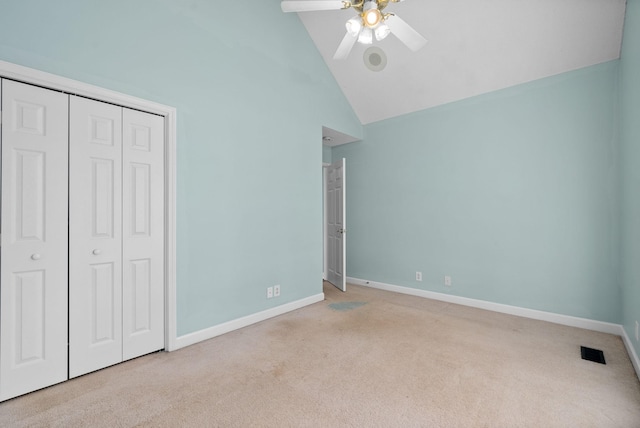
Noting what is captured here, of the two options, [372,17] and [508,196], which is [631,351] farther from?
[372,17]

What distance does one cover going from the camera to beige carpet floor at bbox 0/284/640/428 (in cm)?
176

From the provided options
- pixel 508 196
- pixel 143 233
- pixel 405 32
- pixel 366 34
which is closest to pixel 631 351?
pixel 508 196

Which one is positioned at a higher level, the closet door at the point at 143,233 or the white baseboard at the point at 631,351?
the closet door at the point at 143,233

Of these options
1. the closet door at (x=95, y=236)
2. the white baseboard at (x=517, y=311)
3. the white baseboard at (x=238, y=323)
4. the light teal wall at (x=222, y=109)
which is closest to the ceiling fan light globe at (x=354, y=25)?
the light teal wall at (x=222, y=109)

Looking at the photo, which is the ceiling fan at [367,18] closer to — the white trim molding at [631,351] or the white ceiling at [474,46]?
the white ceiling at [474,46]

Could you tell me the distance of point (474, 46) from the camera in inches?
134

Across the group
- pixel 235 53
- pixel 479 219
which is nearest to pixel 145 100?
pixel 235 53

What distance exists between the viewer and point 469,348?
270 cm

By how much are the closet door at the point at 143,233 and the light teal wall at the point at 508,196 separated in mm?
3282

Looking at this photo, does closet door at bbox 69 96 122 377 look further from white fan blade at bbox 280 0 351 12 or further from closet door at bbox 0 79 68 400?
white fan blade at bbox 280 0 351 12

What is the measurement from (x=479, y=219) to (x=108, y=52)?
13.8 feet

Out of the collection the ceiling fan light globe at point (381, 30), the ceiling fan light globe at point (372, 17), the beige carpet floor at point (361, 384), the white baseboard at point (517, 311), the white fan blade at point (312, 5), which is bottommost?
the beige carpet floor at point (361, 384)

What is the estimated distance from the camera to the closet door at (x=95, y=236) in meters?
2.19

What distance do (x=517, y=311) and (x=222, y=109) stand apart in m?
4.02
